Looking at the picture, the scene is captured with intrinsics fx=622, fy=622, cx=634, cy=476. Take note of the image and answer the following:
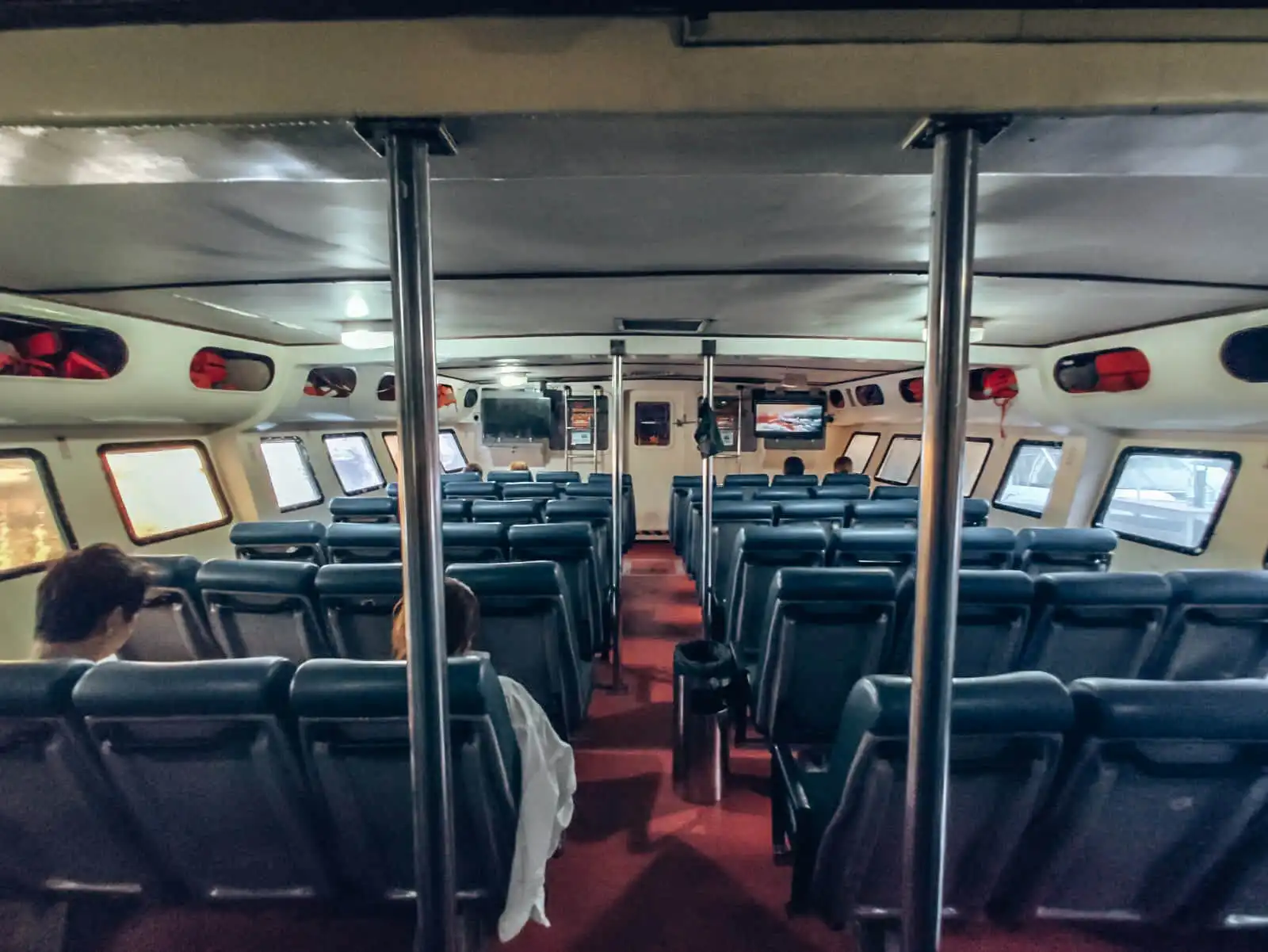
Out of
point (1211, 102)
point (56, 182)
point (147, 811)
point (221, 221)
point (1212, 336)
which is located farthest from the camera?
point (1212, 336)

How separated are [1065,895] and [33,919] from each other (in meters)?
3.26

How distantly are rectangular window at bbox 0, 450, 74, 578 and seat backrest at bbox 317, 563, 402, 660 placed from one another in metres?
2.73

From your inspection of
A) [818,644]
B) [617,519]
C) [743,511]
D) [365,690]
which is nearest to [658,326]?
[617,519]

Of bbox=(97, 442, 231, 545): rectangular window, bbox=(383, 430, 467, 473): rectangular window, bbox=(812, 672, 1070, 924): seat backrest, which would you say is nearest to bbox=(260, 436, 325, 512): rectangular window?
bbox=(97, 442, 231, 545): rectangular window

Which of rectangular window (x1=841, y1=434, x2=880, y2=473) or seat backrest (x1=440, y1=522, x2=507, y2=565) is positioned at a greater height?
rectangular window (x1=841, y1=434, x2=880, y2=473)

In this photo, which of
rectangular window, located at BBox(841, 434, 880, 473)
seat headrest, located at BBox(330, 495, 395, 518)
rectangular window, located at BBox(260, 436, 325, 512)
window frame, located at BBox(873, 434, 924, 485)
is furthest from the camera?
rectangular window, located at BBox(841, 434, 880, 473)

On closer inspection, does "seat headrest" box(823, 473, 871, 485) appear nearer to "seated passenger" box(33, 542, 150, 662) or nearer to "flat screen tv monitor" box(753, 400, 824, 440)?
"flat screen tv monitor" box(753, 400, 824, 440)

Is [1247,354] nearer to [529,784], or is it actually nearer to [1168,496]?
[1168,496]

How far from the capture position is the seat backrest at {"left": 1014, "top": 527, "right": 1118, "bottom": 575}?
367cm

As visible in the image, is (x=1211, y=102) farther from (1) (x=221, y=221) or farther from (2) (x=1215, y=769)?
(1) (x=221, y=221)

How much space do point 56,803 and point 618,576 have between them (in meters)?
3.38

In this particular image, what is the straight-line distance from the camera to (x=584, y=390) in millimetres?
11664

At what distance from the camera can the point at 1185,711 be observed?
1443mm

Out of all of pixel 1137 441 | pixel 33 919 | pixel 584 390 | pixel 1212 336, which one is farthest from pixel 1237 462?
pixel 584 390
